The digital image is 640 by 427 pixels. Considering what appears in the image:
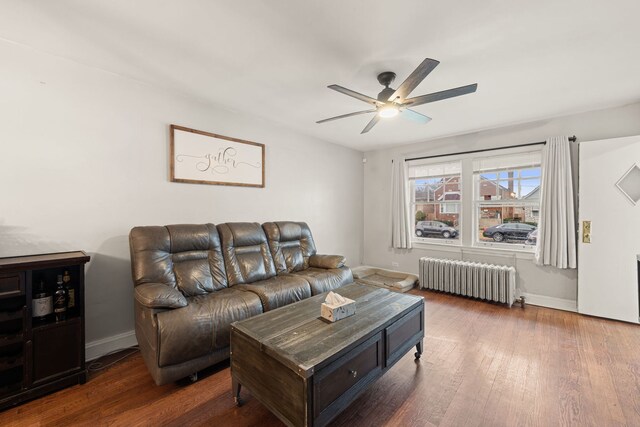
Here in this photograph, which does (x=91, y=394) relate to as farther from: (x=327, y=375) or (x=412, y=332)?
(x=412, y=332)

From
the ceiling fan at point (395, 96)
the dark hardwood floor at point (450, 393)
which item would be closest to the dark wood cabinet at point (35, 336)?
the dark hardwood floor at point (450, 393)

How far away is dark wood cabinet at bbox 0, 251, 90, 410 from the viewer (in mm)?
1800

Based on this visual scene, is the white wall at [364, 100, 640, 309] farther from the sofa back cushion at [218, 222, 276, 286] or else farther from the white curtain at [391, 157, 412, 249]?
the sofa back cushion at [218, 222, 276, 286]

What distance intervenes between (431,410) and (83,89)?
3774 millimetres

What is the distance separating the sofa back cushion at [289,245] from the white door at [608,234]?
348 cm

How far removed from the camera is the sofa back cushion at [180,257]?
2.40 meters

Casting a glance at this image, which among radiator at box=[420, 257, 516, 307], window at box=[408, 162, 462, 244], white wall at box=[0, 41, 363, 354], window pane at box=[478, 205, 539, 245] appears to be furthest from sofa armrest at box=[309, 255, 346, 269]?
window pane at box=[478, 205, 539, 245]

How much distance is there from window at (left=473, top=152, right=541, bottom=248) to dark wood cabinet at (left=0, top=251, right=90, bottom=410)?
4.97 metres

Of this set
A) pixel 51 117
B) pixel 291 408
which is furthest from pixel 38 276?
pixel 291 408

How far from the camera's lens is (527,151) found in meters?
3.89

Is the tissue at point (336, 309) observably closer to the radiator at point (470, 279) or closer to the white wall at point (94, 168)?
the white wall at point (94, 168)

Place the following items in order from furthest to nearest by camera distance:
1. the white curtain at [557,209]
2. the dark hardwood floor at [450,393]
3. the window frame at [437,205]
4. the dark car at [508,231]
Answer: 1. the window frame at [437,205]
2. the dark car at [508,231]
3. the white curtain at [557,209]
4. the dark hardwood floor at [450,393]

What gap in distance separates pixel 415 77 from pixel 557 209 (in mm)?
3023

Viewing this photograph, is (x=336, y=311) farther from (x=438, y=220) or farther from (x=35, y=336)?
(x=438, y=220)
